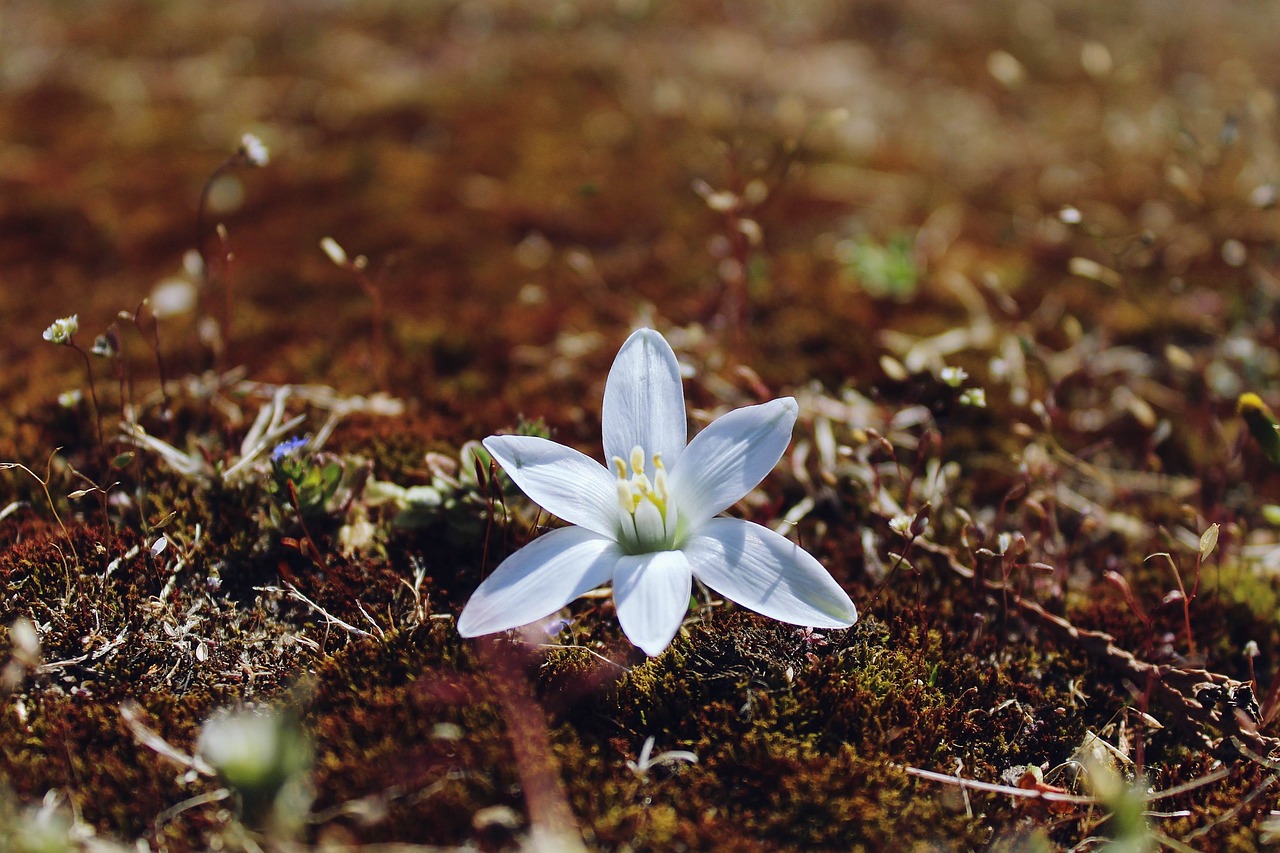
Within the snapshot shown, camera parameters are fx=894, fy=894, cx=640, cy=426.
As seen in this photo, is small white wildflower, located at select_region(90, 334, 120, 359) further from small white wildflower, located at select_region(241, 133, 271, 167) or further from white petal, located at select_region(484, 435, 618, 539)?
white petal, located at select_region(484, 435, 618, 539)

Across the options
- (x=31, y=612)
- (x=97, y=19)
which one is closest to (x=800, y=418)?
(x=31, y=612)

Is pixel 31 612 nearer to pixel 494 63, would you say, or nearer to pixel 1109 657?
pixel 1109 657

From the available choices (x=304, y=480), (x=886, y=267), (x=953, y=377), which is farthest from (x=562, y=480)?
(x=886, y=267)

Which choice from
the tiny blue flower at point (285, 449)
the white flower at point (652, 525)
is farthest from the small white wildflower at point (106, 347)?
the white flower at point (652, 525)

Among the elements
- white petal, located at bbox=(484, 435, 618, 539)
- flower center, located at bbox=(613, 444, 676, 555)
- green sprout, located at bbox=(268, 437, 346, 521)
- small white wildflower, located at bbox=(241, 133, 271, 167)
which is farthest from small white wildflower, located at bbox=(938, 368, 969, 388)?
small white wildflower, located at bbox=(241, 133, 271, 167)

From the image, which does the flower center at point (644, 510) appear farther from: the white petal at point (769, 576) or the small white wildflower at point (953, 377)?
the small white wildflower at point (953, 377)
